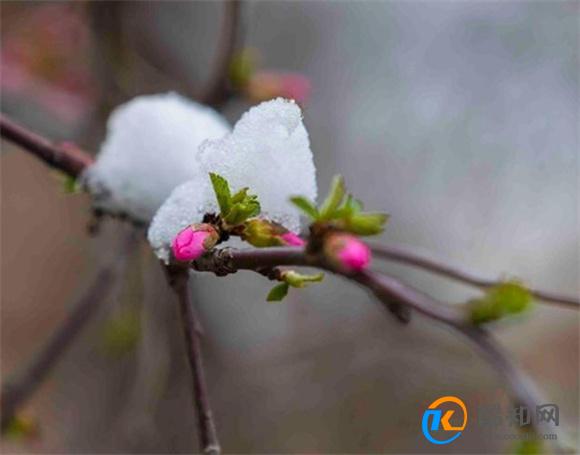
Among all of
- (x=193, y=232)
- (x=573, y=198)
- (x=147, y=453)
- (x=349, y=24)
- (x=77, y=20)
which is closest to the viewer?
(x=193, y=232)

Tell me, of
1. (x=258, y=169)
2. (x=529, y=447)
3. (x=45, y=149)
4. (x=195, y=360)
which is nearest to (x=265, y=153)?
(x=258, y=169)

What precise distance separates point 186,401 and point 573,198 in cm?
101

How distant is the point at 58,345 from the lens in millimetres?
1052

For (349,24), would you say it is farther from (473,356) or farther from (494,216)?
(473,356)

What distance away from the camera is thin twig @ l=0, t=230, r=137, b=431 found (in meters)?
1.00

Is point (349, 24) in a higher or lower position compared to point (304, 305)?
higher

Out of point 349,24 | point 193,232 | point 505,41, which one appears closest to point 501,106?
point 505,41

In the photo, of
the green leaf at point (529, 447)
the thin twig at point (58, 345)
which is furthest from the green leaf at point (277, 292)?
the thin twig at point (58, 345)

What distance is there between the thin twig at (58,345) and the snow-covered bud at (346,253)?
591mm

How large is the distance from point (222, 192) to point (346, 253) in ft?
0.25

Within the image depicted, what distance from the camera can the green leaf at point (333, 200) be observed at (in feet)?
1.56

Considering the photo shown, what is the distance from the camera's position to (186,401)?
167 cm

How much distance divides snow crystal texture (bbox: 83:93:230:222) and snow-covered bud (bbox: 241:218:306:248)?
0.18 meters

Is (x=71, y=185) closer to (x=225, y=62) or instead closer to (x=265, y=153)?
(x=265, y=153)
